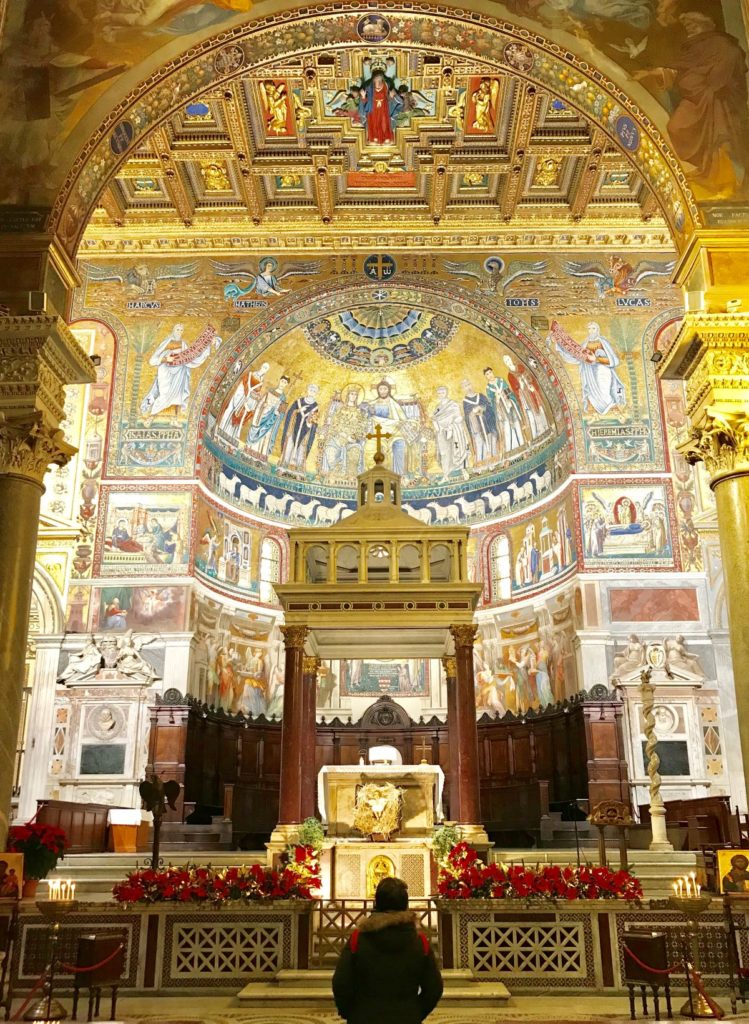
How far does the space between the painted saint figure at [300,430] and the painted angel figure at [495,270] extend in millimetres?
5262

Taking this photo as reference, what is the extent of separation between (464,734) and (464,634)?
1.63 metres

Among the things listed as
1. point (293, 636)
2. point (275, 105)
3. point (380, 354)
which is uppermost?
point (275, 105)

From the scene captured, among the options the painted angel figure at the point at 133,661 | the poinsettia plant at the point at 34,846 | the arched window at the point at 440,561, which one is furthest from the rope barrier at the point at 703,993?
the painted angel figure at the point at 133,661

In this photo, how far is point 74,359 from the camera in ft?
40.2

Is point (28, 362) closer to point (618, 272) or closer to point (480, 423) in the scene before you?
point (480, 423)

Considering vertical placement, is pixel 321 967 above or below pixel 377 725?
below

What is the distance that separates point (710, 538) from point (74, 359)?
51.2ft

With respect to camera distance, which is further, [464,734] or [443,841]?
[464,734]

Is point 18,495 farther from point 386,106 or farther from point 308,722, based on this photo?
point 386,106

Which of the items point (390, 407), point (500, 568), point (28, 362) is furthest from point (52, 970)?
point (390, 407)

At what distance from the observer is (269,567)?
25703 mm

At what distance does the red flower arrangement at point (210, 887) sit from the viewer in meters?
9.70

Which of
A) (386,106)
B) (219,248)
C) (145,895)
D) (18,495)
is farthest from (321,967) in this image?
(219,248)

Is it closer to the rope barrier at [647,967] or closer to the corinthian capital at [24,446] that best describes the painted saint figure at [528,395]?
the corinthian capital at [24,446]
